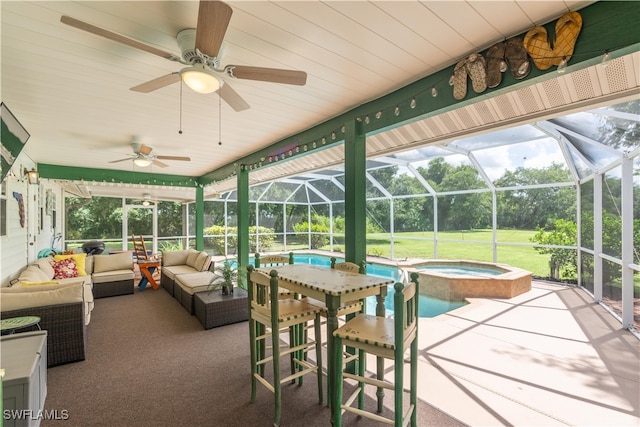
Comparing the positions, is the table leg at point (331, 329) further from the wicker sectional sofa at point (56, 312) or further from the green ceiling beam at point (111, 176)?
the green ceiling beam at point (111, 176)

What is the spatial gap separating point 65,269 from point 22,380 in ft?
15.1

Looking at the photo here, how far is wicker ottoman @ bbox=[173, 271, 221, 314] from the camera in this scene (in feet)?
15.5

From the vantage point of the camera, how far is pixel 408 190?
9961 mm

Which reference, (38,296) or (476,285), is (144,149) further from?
(476,285)

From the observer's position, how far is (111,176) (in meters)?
7.05

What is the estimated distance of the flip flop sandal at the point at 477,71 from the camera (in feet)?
7.04

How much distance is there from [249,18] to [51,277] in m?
5.93

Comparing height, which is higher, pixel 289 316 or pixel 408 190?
pixel 408 190

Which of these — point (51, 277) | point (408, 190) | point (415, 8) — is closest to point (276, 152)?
point (415, 8)

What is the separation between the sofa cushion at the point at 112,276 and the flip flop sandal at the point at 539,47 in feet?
24.2

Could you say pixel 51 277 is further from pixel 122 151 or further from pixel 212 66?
pixel 212 66

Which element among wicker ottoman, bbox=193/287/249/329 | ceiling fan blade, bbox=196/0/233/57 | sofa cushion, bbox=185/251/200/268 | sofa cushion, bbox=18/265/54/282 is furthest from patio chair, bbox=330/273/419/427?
sofa cushion, bbox=185/251/200/268

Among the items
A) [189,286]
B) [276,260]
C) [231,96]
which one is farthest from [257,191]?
[231,96]

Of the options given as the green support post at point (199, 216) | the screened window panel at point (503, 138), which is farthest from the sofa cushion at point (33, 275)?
the screened window panel at point (503, 138)
